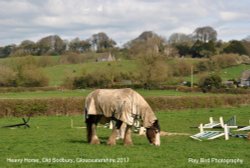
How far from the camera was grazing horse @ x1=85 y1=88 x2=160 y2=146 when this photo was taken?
1964 cm

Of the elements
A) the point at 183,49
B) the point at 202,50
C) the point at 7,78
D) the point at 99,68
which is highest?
the point at 183,49

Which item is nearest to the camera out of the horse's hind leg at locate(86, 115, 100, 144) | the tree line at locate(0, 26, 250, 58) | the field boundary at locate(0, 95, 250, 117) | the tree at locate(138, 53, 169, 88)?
the horse's hind leg at locate(86, 115, 100, 144)

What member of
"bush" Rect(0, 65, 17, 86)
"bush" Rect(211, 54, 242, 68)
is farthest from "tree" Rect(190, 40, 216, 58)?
"bush" Rect(0, 65, 17, 86)

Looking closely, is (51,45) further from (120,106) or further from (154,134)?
(120,106)

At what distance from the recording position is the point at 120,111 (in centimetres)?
1964

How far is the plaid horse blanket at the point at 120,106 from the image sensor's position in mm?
19609

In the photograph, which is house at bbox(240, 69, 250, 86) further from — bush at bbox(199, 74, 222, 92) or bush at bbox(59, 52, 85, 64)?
bush at bbox(59, 52, 85, 64)

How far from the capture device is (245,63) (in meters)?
135

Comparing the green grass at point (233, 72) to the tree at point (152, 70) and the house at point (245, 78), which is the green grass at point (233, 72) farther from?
the tree at point (152, 70)

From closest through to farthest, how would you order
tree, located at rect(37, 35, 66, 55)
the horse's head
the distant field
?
the horse's head
the distant field
tree, located at rect(37, 35, 66, 55)

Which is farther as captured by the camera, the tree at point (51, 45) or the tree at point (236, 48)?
the tree at point (51, 45)

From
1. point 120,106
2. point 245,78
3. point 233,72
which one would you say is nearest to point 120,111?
point 120,106

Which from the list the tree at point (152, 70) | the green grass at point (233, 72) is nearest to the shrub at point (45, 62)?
the tree at point (152, 70)

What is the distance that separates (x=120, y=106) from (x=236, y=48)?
139495 mm
